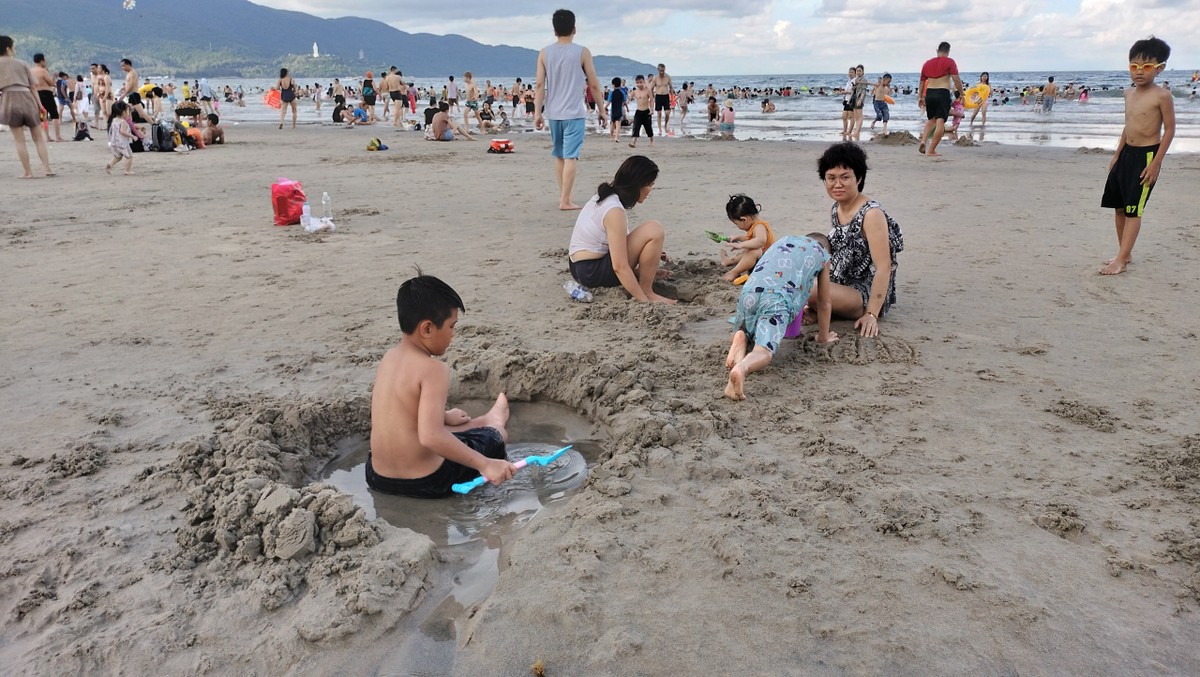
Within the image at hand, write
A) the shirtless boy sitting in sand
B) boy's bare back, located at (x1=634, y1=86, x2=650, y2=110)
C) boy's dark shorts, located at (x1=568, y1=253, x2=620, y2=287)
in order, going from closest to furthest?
the shirtless boy sitting in sand
boy's dark shorts, located at (x1=568, y1=253, x2=620, y2=287)
boy's bare back, located at (x1=634, y1=86, x2=650, y2=110)

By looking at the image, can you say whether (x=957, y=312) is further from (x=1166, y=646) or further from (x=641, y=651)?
(x=641, y=651)

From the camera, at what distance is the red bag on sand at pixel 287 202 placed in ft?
23.4

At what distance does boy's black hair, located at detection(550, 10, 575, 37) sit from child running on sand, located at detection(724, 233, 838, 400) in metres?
4.72

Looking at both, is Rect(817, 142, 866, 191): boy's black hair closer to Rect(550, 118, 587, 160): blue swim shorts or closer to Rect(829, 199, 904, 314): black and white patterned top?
Rect(829, 199, 904, 314): black and white patterned top

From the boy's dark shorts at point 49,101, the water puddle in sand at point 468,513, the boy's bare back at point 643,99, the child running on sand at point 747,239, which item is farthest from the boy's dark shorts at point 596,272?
the boy's dark shorts at point 49,101

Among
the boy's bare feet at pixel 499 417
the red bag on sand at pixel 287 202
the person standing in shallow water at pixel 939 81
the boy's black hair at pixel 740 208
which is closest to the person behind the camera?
the boy's bare feet at pixel 499 417

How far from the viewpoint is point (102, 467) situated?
285cm

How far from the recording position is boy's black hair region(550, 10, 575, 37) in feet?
24.3

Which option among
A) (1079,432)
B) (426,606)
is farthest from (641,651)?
(1079,432)

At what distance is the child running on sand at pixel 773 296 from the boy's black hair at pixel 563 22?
472 centimetres

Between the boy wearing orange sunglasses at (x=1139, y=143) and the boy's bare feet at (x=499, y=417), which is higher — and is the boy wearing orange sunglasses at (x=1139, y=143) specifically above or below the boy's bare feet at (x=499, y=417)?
above

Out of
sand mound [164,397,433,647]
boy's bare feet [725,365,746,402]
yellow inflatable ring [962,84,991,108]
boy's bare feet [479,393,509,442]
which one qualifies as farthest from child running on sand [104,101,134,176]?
yellow inflatable ring [962,84,991,108]

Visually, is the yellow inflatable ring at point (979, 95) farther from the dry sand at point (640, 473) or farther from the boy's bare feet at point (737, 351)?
the boy's bare feet at point (737, 351)

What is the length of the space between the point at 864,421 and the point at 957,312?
1873 millimetres
